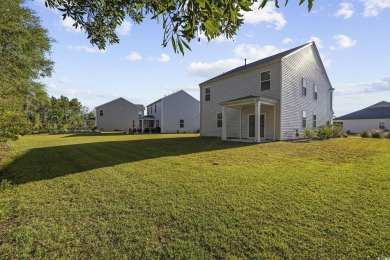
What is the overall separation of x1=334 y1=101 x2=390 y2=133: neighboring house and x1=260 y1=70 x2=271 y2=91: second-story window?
27.9m

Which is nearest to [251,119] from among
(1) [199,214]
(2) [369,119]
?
(1) [199,214]

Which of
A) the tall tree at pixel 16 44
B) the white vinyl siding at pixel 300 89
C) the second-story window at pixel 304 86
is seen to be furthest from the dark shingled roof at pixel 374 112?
the tall tree at pixel 16 44

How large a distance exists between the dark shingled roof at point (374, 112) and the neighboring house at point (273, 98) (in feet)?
62.1

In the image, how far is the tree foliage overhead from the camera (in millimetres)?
2336

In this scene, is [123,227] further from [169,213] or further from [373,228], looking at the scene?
[373,228]

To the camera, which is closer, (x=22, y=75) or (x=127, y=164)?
(x=127, y=164)

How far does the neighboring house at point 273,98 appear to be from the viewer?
14219 mm

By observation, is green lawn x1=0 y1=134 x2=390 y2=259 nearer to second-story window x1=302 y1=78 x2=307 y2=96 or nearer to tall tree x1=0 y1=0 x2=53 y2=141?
tall tree x1=0 y1=0 x2=53 y2=141

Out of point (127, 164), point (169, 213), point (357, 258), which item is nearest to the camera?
point (357, 258)

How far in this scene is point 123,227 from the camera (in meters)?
3.21

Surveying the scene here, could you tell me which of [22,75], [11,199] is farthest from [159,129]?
[11,199]

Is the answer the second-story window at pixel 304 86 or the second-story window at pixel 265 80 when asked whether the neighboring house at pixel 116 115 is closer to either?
the second-story window at pixel 265 80

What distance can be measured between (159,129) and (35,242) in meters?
28.7

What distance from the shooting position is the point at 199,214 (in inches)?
139
